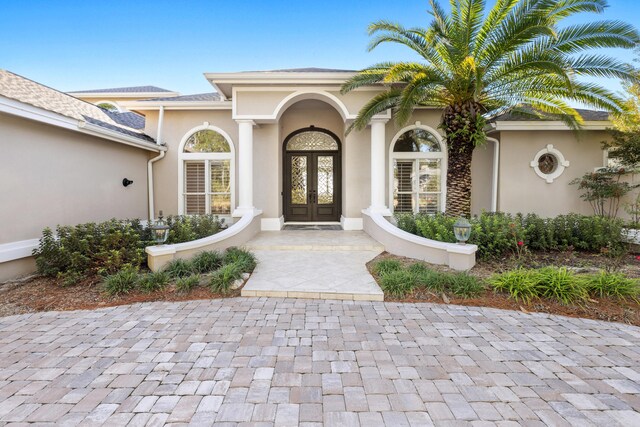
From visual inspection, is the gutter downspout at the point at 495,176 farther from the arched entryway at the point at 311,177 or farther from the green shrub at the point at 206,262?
the green shrub at the point at 206,262

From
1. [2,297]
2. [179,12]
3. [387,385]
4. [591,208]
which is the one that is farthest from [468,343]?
[179,12]

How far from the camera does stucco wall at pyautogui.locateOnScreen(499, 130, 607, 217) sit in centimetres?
922

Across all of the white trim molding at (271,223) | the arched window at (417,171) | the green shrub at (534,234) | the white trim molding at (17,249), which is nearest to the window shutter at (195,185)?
the white trim molding at (271,223)

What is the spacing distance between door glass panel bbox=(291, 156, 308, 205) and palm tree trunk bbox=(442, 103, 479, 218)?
15.6ft

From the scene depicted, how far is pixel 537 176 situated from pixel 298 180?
25.1 feet

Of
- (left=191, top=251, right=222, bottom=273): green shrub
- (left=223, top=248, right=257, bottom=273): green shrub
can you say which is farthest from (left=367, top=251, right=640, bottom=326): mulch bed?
(left=191, top=251, right=222, bottom=273): green shrub

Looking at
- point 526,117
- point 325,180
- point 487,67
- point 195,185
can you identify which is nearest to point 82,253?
point 195,185

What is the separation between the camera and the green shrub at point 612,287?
4.26 m

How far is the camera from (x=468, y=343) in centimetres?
323

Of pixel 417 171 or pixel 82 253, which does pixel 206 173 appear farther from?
pixel 417 171

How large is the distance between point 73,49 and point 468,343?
63.8ft

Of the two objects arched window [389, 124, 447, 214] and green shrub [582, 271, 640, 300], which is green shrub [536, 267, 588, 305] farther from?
arched window [389, 124, 447, 214]

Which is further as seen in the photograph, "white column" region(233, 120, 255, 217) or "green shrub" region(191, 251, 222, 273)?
"white column" region(233, 120, 255, 217)

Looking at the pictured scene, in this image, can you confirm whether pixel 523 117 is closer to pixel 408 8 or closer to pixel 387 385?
pixel 408 8
